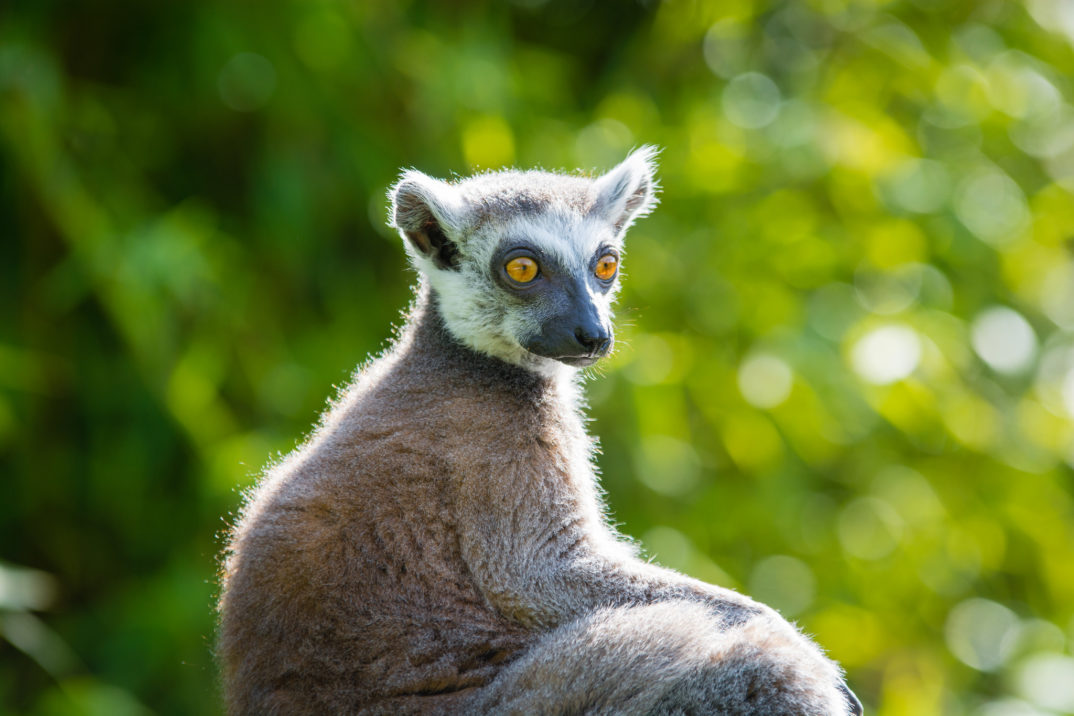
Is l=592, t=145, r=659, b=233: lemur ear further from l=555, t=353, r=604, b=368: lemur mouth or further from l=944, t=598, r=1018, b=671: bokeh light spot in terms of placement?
l=944, t=598, r=1018, b=671: bokeh light spot

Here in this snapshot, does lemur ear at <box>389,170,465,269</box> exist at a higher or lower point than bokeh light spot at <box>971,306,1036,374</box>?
higher

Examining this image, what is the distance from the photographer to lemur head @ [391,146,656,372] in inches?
124

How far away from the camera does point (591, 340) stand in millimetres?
3037

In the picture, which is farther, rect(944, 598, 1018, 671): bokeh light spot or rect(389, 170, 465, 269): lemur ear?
rect(944, 598, 1018, 671): bokeh light spot

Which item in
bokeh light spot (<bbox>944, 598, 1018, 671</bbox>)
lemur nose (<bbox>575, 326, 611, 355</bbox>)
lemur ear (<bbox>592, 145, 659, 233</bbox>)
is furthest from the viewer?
bokeh light spot (<bbox>944, 598, 1018, 671</bbox>)

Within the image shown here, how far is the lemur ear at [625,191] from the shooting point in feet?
11.9

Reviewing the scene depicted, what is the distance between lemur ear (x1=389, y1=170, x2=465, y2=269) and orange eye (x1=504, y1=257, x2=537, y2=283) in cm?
27

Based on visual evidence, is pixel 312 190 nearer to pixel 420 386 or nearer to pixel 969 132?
pixel 420 386

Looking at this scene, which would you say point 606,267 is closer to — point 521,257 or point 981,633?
point 521,257

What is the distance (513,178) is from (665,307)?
2.08m

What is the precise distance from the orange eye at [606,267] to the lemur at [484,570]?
67 mm

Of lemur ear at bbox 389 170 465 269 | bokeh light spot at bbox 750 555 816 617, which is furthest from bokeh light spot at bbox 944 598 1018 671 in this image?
lemur ear at bbox 389 170 465 269

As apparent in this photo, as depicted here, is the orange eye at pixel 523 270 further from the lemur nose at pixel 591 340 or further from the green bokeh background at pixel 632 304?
the green bokeh background at pixel 632 304

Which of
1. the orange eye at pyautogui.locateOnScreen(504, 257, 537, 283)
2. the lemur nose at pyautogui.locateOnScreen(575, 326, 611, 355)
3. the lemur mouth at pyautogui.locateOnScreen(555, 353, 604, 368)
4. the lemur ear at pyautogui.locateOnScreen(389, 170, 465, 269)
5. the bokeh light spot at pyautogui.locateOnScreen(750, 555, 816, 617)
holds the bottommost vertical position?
the bokeh light spot at pyautogui.locateOnScreen(750, 555, 816, 617)
